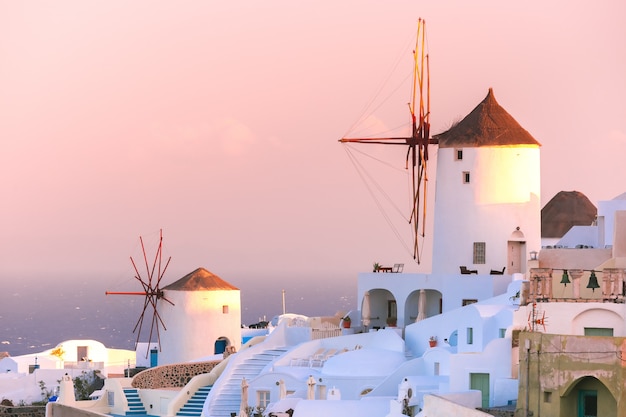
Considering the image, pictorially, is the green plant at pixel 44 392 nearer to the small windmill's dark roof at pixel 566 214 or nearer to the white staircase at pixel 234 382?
the white staircase at pixel 234 382

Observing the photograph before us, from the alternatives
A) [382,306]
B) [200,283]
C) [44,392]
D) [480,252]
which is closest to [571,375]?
[480,252]

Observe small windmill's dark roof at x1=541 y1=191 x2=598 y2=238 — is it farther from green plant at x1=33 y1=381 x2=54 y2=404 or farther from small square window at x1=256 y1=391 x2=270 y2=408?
green plant at x1=33 y1=381 x2=54 y2=404

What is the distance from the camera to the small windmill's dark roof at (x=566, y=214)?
185 feet

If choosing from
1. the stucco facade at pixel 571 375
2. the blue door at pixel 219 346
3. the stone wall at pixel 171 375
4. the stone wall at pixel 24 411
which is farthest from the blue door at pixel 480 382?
the blue door at pixel 219 346

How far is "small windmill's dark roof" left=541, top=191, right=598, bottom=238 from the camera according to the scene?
2223 inches

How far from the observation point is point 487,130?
49.8m

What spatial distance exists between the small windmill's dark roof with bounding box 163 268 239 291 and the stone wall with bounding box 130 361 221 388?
479 cm

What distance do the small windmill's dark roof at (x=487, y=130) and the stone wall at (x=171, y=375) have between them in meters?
9.40


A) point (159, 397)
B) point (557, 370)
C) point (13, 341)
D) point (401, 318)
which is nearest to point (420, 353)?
point (401, 318)

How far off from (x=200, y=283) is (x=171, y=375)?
5.41 m

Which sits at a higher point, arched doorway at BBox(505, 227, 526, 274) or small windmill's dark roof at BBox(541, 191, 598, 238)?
small windmill's dark roof at BBox(541, 191, 598, 238)

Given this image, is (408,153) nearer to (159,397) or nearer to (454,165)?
(454,165)

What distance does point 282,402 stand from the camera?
138 ft

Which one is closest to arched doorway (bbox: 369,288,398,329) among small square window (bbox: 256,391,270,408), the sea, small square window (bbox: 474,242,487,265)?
small square window (bbox: 474,242,487,265)
